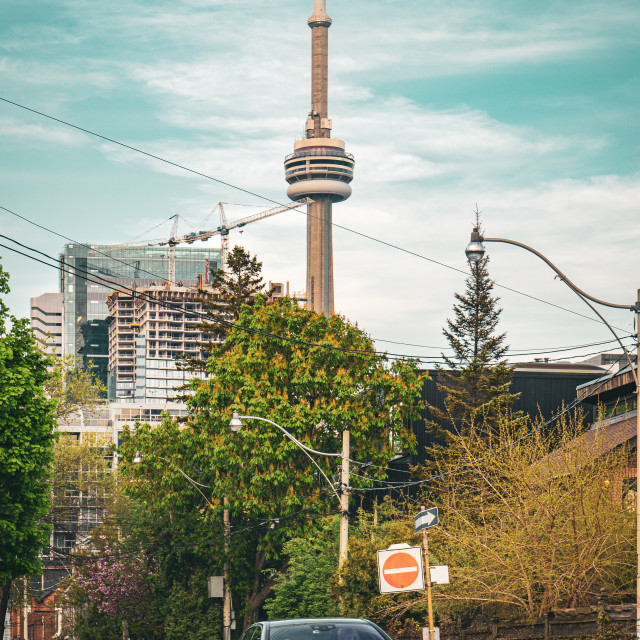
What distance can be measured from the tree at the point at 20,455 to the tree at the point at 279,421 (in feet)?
22.9

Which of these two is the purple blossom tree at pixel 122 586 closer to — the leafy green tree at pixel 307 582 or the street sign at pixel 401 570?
the leafy green tree at pixel 307 582

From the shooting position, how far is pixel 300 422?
133 ft

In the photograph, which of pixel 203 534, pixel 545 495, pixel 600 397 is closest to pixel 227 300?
pixel 203 534

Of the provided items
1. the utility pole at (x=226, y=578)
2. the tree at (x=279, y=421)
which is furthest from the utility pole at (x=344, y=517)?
the utility pole at (x=226, y=578)

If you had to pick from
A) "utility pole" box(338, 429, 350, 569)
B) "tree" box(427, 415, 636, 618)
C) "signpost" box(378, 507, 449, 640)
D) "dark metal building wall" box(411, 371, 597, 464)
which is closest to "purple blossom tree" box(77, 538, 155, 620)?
"dark metal building wall" box(411, 371, 597, 464)

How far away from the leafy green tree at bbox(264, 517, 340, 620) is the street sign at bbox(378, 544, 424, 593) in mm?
18332

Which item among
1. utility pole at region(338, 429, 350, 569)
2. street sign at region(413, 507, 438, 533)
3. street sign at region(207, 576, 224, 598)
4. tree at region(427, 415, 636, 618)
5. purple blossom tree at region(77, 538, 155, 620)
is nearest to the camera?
street sign at region(413, 507, 438, 533)

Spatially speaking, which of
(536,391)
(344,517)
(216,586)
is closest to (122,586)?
(216,586)

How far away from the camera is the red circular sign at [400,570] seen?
1695 cm

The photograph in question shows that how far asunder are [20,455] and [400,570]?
22.2 metres

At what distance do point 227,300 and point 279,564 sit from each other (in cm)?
1840

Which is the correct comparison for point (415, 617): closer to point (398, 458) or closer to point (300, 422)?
point (300, 422)

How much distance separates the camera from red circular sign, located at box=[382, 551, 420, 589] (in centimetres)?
1695

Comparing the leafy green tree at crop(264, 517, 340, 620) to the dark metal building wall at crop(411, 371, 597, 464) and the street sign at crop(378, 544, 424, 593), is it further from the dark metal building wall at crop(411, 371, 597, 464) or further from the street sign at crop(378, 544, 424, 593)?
the street sign at crop(378, 544, 424, 593)
